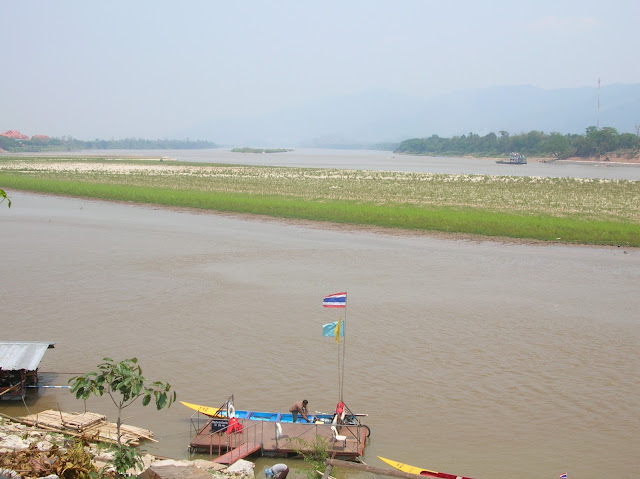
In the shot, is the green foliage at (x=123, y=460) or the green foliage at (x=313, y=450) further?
the green foliage at (x=313, y=450)

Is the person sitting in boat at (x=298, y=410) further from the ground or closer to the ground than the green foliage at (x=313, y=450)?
further from the ground

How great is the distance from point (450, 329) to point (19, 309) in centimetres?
1164

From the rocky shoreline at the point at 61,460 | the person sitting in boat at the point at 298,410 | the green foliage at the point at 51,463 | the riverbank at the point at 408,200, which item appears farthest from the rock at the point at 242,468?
the riverbank at the point at 408,200

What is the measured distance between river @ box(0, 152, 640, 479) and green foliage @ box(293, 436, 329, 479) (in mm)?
293

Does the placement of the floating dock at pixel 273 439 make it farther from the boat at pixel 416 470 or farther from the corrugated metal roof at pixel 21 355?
the corrugated metal roof at pixel 21 355

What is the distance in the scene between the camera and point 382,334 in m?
17.2

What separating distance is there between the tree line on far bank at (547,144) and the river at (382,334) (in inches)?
4485

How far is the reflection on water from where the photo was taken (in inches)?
472

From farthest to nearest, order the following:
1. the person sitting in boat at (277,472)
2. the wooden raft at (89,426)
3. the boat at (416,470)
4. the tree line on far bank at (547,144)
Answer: the tree line on far bank at (547,144) < the wooden raft at (89,426) < the person sitting in boat at (277,472) < the boat at (416,470)

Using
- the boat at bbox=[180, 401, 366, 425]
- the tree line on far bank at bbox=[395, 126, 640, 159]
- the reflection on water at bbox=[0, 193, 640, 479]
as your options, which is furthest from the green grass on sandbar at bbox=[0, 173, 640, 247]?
the tree line on far bank at bbox=[395, 126, 640, 159]

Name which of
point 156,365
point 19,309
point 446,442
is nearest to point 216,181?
point 19,309

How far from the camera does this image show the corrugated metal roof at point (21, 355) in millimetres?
12453

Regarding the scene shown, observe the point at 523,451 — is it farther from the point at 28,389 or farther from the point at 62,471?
the point at 28,389

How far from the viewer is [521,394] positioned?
13.6 m
